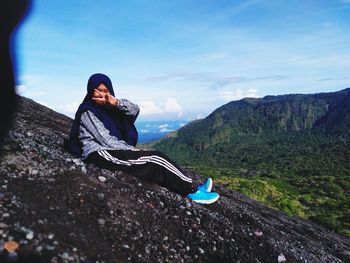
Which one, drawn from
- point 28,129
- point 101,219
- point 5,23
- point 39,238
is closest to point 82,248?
point 39,238

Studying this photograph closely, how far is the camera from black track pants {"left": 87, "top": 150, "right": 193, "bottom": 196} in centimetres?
1390

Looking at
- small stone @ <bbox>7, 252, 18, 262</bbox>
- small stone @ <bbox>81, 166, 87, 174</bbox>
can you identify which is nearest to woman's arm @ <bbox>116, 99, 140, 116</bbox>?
small stone @ <bbox>81, 166, 87, 174</bbox>

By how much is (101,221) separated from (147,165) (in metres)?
3.85

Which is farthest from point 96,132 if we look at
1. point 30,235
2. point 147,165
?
point 30,235

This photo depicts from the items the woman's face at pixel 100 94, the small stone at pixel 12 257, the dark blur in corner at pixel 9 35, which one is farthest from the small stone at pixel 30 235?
the woman's face at pixel 100 94

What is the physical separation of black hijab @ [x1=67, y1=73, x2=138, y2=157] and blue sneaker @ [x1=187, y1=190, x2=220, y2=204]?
3.19 metres

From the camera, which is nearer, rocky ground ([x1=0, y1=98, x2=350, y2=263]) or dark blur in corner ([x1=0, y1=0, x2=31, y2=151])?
rocky ground ([x1=0, y1=98, x2=350, y2=263])


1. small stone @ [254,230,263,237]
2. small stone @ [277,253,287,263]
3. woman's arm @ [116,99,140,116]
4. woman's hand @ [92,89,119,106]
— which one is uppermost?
woman's hand @ [92,89,119,106]

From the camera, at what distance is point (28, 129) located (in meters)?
18.3

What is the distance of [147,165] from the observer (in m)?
14.2

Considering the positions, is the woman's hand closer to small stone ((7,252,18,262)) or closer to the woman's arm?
the woman's arm

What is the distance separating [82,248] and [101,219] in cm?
168

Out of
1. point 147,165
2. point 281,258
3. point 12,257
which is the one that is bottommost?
point 281,258

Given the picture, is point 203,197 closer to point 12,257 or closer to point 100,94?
point 100,94
